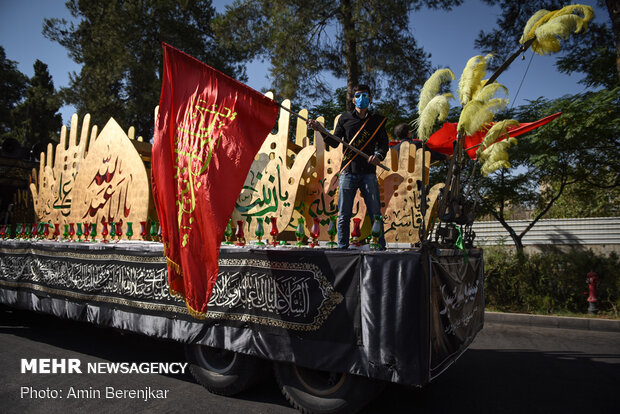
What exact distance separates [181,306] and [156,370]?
43.4 inches

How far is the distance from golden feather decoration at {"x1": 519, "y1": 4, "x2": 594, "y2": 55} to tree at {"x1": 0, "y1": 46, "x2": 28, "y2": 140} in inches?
1227

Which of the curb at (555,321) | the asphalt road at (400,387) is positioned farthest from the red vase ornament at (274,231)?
the curb at (555,321)

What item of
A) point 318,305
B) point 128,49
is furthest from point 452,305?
point 128,49

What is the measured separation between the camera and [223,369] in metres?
3.66

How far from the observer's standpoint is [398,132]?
19.5 feet

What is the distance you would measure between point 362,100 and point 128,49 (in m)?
15.2

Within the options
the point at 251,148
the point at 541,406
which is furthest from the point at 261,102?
the point at 541,406

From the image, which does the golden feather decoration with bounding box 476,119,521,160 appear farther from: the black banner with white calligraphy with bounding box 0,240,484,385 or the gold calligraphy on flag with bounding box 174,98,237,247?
the gold calligraphy on flag with bounding box 174,98,237,247

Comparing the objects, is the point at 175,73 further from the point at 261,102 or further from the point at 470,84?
the point at 470,84

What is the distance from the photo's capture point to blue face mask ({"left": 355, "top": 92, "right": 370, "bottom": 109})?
4047 mm

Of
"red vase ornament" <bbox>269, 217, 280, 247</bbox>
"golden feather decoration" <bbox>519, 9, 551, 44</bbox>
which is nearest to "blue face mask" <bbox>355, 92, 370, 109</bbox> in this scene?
"golden feather decoration" <bbox>519, 9, 551, 44</bbox>

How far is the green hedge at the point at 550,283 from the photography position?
308 inches

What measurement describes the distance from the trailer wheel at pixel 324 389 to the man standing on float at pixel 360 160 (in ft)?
4.16

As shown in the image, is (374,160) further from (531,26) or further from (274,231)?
(531,26)
